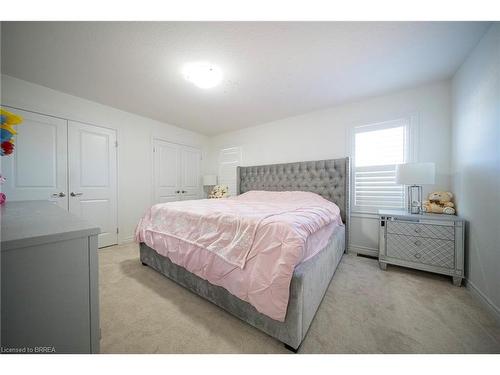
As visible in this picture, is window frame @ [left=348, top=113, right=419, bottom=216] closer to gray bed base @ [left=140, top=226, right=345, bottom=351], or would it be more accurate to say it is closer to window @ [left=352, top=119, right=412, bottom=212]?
window @ [left=352, top=119, right=412, bottom=212]

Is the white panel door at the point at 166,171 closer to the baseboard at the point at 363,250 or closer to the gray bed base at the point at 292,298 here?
the gray bed base at the point at 292,298

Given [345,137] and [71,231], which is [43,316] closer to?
[71,231]

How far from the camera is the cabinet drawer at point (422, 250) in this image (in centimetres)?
188

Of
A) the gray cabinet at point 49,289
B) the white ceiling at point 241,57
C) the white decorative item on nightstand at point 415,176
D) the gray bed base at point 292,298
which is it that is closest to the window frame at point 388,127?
the white decorative item on nightstand at point 415,176

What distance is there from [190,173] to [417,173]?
4.06 metres

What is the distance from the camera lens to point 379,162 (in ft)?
8.63

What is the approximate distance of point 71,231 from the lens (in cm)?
63

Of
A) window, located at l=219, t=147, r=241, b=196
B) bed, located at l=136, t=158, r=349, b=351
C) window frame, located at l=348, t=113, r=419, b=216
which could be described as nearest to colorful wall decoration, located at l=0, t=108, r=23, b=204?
bed, located at l=136, t=158, r=349, b=351

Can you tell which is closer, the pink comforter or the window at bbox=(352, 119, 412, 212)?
the pink comforter

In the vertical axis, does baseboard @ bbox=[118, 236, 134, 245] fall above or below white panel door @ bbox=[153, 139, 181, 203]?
below

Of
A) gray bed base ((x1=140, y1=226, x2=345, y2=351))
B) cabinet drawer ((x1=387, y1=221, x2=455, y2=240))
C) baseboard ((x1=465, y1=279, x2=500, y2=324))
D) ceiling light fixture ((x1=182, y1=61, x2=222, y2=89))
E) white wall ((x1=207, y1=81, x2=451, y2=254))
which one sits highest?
ceiling light fixture ((x1=182, y1=61, x2=222, y2=89))

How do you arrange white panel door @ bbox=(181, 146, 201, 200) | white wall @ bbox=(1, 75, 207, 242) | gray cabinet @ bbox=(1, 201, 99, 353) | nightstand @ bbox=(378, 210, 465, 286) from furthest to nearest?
white panel door @ bbox=(181, 146, 201, 200) → white wall @ bbox=(1, 75, 207, 242) → nightstand @ bbox=(378, 210, 465, 286) → gray cabinet @ bbox=(1, 201, 99, 353)

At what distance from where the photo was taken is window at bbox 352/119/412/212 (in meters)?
2.51
